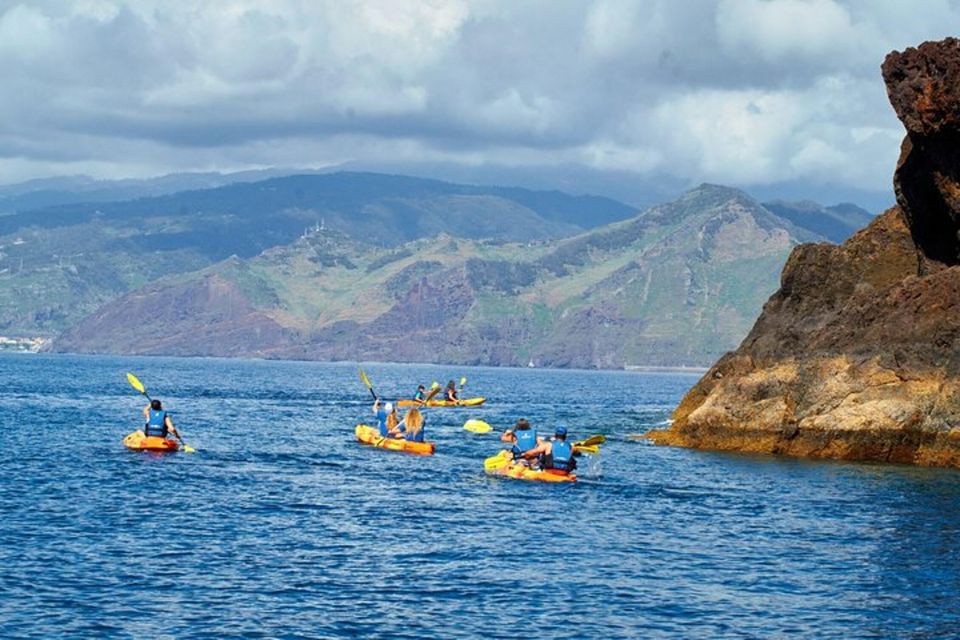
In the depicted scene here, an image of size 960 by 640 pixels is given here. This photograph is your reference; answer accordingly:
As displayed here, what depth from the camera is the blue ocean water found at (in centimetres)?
3164

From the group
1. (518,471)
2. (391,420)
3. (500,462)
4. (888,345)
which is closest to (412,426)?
(391,420)

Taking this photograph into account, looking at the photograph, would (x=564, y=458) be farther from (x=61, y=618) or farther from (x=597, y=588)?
(x=61, y=618)

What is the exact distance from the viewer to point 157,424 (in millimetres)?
66875

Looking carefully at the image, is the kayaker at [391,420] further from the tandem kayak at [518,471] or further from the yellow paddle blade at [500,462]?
the yellow paddle blade at [500,462]

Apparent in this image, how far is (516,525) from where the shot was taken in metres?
45.4

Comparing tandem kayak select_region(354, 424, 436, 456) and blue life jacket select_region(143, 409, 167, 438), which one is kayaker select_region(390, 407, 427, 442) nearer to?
tandem kayak select_region(354, 424, 436, 456)

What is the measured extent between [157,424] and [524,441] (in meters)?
19.7

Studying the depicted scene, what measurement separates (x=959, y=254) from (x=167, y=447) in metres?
44.4

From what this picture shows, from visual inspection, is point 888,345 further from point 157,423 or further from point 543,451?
point 157,423

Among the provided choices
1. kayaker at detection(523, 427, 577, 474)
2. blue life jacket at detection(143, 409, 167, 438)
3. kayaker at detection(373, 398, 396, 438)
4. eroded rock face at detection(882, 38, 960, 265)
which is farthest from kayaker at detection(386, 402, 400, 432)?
eroded rock face at detection(882, 38, 960, 265)

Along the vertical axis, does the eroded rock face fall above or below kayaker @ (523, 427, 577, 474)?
above

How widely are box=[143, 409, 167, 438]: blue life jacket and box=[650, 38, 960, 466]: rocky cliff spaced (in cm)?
2997

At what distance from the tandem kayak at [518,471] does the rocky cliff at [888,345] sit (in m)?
18.0

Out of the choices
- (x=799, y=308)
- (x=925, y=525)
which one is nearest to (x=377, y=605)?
(x=925, y=525)
